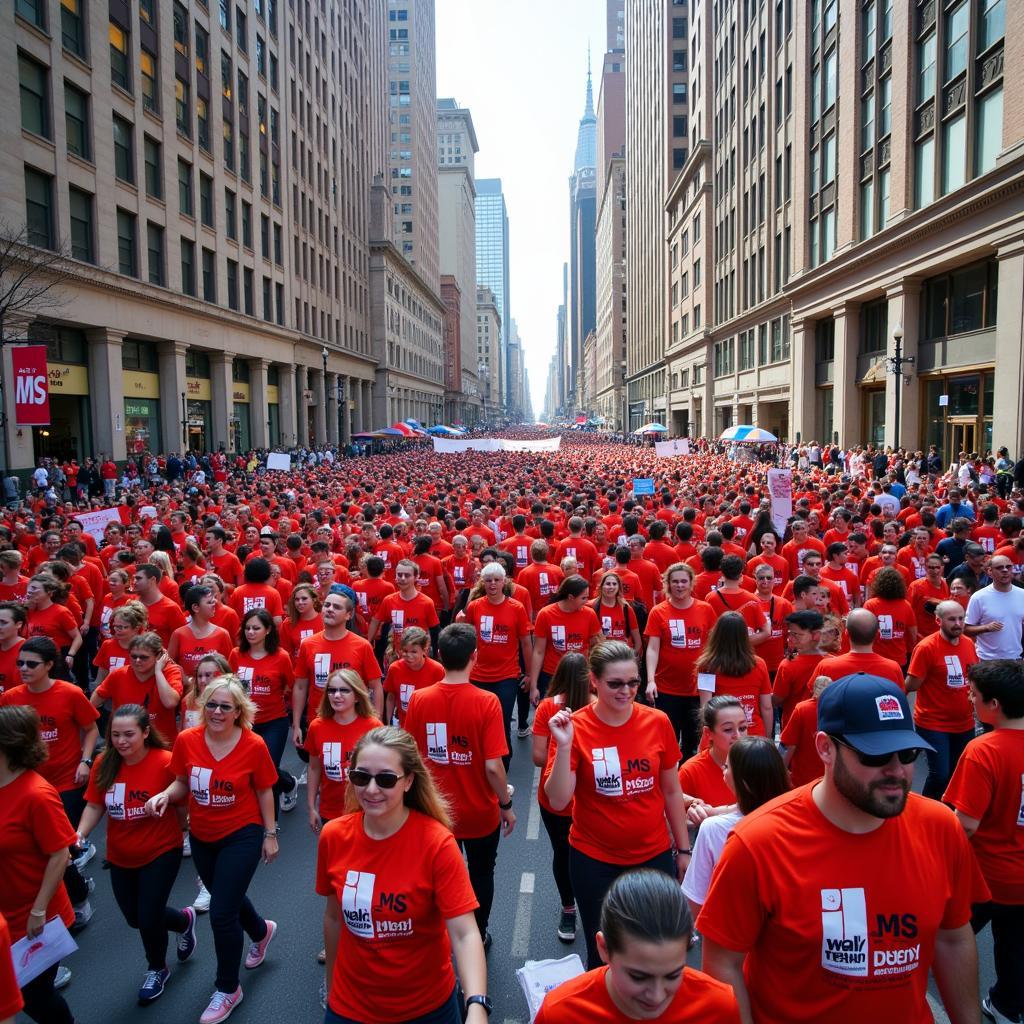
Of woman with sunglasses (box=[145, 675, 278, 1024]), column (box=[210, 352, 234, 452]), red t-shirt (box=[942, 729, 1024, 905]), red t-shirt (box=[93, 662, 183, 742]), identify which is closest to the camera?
red t-shirt (box=[942, 729, 1024, 905])

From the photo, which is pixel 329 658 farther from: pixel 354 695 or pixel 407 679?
pixel 354 695

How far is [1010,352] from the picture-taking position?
19875mm

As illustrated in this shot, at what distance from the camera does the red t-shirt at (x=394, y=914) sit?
9.92ft

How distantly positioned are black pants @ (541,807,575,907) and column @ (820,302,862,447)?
30.9 m

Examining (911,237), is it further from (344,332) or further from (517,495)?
(344,332)

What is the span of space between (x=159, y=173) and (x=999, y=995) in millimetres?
38197

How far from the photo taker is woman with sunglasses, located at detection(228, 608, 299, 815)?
20.4 ft

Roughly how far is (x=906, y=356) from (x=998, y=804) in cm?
2643

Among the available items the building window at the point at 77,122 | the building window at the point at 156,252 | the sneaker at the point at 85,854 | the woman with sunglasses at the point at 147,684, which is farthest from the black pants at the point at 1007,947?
the building window at the point at 156,252

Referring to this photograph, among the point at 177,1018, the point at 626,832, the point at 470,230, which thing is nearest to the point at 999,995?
the point at 626,832

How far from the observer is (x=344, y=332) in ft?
214

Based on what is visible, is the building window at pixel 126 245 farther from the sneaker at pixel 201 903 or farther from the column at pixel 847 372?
the sneaker at pixel 201 903

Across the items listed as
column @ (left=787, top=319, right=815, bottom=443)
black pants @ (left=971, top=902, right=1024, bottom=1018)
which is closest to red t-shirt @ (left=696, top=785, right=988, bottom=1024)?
black pants @ (left=971, top=902, right=1024, bottom=1018)

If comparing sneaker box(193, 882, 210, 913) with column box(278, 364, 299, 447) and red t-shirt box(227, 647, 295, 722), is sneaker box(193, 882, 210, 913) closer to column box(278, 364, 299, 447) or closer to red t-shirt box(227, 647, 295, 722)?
red t-shirt box(227, 647, 295, 722)
